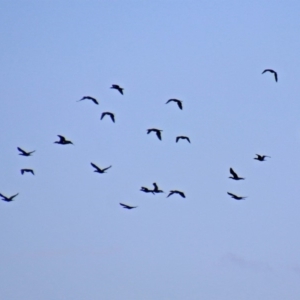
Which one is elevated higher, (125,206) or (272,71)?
(272,71)

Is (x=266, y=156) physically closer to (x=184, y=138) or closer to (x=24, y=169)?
(x=184, y=138)

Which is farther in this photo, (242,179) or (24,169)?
(24,169)

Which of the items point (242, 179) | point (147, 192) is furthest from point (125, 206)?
point (242, 179)

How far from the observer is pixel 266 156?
164 meters

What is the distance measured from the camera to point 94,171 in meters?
164

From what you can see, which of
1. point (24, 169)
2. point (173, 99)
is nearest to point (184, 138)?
point (173, 99)

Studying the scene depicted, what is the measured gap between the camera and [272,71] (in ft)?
543

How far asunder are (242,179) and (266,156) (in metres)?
4.41

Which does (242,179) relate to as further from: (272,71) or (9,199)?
(9,199)

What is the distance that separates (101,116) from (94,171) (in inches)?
198

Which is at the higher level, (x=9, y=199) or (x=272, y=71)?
(x=272, y=71)

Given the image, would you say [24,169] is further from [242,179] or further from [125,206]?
[242,179]

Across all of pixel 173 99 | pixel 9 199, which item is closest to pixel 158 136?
pixel 173 99

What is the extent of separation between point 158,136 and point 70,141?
768cm
